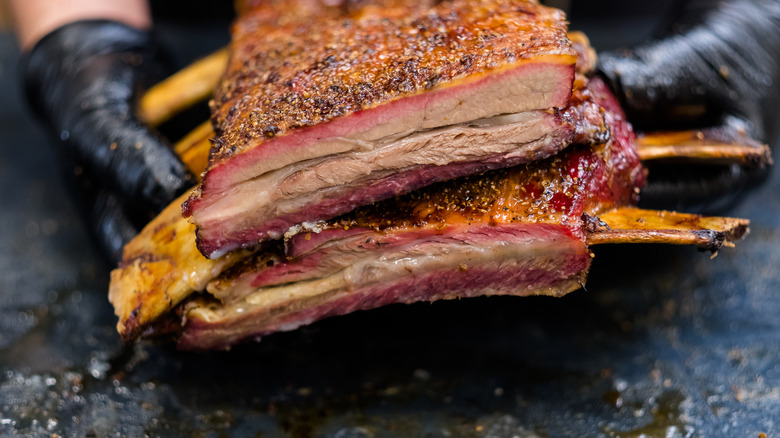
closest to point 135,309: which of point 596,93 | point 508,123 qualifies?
point 508,123

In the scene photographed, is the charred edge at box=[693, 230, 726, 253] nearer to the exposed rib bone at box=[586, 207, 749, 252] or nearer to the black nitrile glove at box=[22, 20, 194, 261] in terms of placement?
the exposed rib bone at box=[586, 207, 749, 252]

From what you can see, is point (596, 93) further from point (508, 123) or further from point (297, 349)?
point (297, 349)

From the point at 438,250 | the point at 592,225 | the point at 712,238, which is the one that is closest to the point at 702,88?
the point at 712,238

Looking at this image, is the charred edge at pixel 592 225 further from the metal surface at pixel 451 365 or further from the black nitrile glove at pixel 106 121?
→ the black nitrile glove at pixel 106 121

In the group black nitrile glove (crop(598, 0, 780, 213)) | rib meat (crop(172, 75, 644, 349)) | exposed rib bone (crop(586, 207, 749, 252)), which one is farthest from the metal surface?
exposed rib bone (crop(586, 207, 749, 252))

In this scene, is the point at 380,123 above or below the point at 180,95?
above

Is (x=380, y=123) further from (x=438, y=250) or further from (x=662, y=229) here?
(x=662, y=229)
